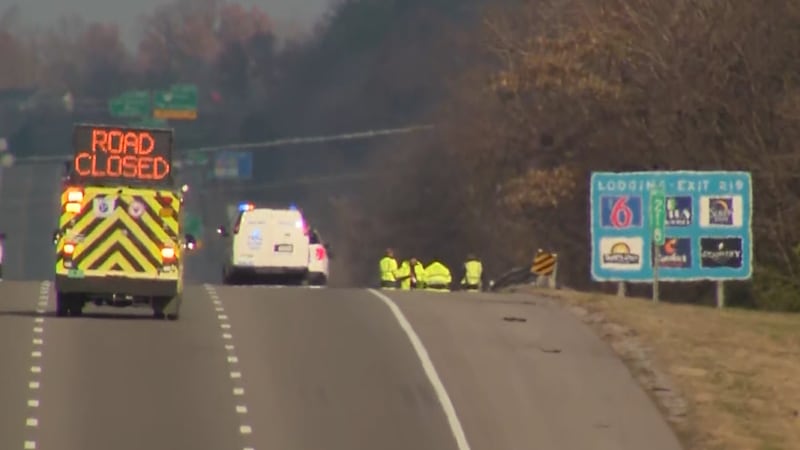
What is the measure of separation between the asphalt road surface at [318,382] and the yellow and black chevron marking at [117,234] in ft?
2.94

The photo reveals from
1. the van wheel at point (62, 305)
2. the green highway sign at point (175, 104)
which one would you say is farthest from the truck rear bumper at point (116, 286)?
the green highway sign at point (175, 104)

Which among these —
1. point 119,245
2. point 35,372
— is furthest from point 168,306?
point 35,372

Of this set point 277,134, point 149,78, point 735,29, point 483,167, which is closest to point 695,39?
point 735,29

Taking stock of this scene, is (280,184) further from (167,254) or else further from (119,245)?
(119,245)

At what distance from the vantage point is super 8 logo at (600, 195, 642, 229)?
46.1 m

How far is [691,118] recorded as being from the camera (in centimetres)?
6203

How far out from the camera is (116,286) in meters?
35.2

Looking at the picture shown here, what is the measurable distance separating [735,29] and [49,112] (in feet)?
341

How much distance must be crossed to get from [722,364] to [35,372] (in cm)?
931

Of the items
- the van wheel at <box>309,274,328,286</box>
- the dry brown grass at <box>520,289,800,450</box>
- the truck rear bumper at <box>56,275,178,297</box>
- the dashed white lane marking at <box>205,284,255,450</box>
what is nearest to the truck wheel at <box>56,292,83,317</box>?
the truck rear bumper at <box>56,275,178,297</box>

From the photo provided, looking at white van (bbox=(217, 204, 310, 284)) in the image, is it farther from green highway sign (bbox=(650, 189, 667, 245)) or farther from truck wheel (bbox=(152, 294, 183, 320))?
truck wheel (bbox=(152, 294, 183, 320))

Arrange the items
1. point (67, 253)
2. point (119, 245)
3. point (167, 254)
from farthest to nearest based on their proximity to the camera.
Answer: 1. point (167, 254)
2. point (119, 245)
3. point (67, 253)

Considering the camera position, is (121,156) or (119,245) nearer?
(119,245)

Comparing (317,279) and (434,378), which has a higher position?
(317,279)
